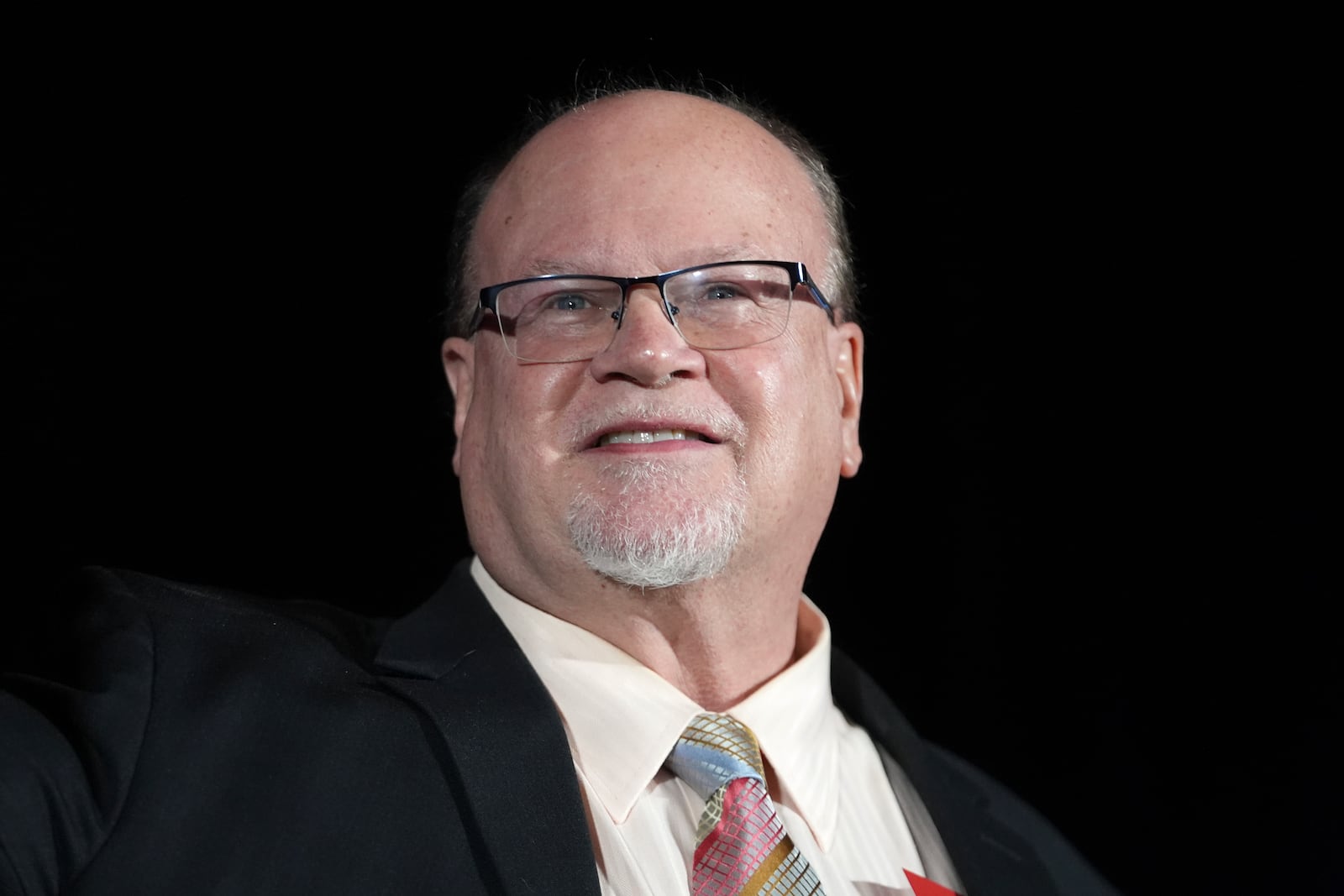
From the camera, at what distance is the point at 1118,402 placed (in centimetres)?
243

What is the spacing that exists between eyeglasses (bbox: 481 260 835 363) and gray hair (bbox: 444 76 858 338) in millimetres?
145

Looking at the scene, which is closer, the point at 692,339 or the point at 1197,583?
the point at 692,339

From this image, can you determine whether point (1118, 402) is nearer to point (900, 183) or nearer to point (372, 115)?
point (900, 183)

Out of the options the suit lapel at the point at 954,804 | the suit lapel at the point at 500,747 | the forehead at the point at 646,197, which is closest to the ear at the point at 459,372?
the forehead at the point at 646,197

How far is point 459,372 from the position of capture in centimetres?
201

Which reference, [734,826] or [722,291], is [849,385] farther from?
[734,826]

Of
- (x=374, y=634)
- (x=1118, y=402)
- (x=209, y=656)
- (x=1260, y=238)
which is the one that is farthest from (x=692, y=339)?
(x=1260, y=238)

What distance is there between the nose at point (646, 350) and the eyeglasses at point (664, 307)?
1 centimetres

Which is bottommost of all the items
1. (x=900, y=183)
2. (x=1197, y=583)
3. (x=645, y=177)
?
Answer: (x=1197, y=583)

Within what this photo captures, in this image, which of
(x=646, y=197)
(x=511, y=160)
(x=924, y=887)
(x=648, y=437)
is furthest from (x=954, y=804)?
(x=511, y=160)

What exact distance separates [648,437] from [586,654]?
310 mm

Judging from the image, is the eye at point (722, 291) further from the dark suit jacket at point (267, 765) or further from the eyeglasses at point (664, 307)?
the dark suit jacket at point (267, 765)

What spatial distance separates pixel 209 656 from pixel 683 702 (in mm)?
601

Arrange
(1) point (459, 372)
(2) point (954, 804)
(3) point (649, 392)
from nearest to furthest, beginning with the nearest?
(3) point (649, 392) → (2) point (954, 804) → (1) point (459, 372)
